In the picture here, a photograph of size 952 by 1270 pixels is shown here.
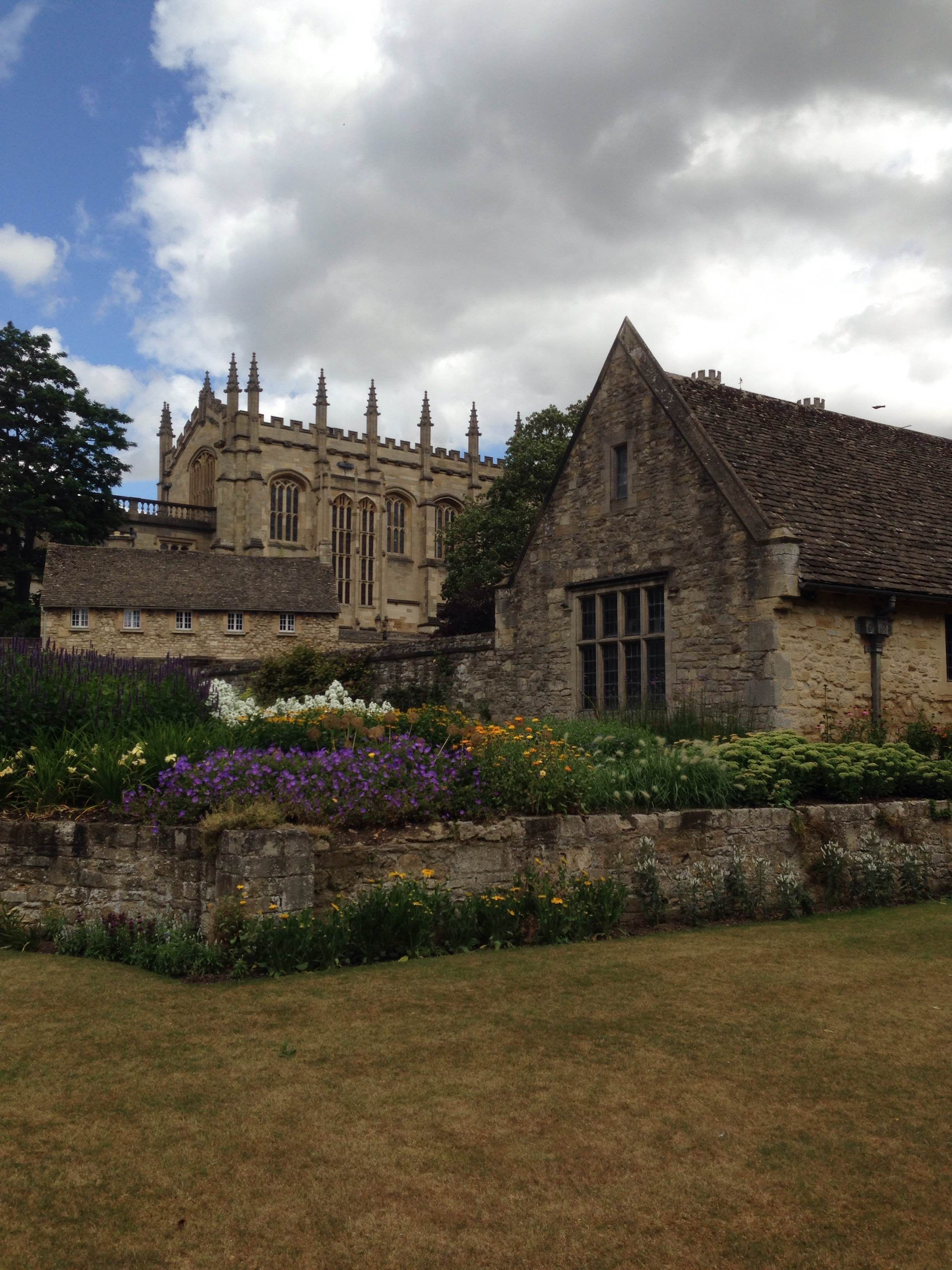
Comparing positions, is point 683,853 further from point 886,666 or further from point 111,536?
point 111,536

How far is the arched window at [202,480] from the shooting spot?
65.8m

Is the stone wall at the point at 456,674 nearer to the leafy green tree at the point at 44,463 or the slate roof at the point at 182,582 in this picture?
the slate roof at the point at 182,582

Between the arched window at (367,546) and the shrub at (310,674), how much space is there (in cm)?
4368

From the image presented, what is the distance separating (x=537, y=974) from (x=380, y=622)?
6093 centimetres

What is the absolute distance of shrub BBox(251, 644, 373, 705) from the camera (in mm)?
22234

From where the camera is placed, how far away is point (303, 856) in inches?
298

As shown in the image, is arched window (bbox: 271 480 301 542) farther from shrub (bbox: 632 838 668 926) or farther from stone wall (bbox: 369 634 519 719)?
shrub (bbox: 632 838 668 926)

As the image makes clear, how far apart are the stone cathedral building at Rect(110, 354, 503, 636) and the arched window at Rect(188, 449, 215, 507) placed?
0.35 ft

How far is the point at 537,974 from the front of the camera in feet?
23.4

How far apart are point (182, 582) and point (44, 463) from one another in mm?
Answer: 9568

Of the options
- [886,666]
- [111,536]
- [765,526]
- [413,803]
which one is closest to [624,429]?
[765,526]

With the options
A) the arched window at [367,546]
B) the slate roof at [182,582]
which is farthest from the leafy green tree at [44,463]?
the arched window at [367,546]

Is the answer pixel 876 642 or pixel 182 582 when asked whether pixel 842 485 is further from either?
pixel 182 582

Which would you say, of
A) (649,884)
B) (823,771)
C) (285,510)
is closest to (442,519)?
(285,510)
